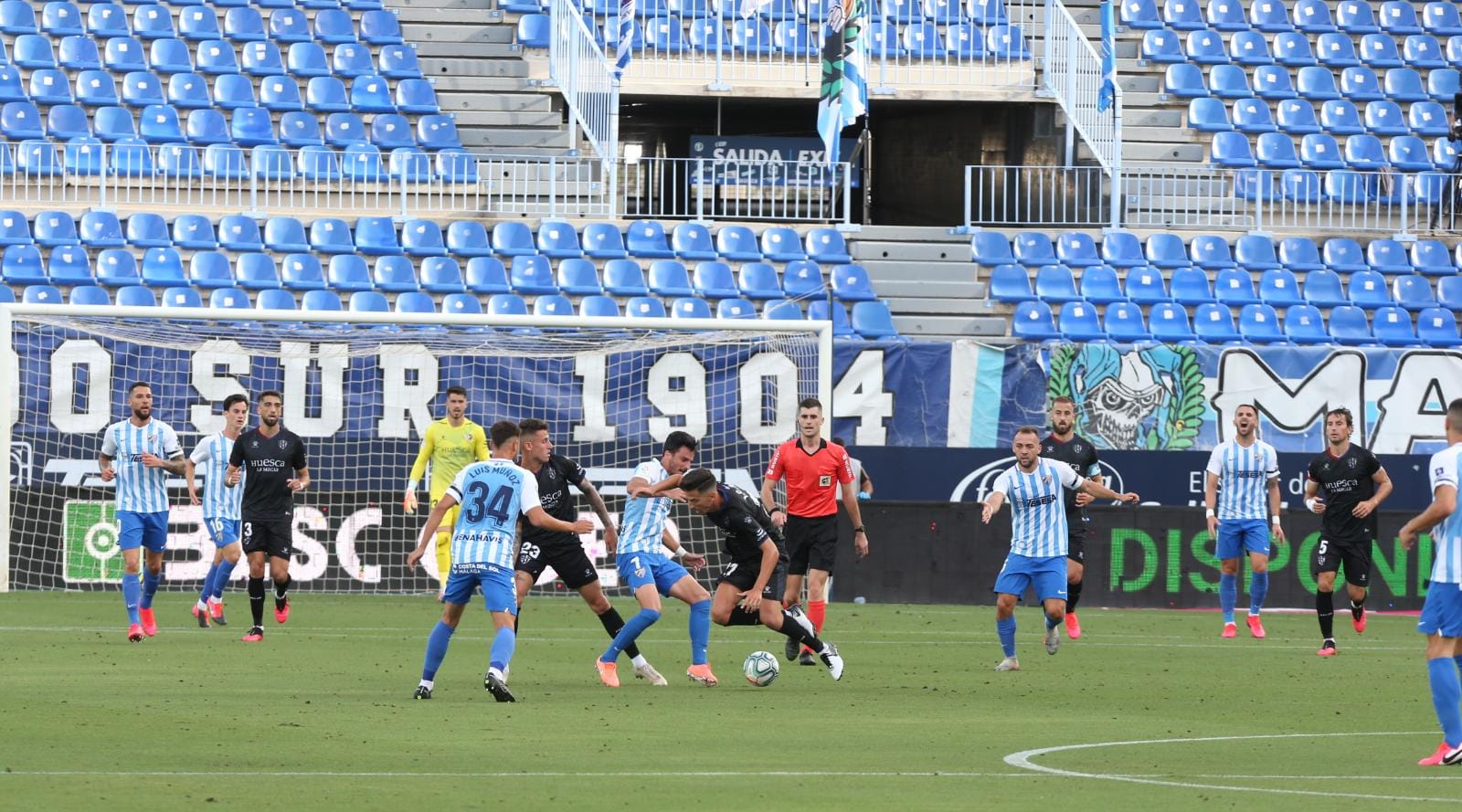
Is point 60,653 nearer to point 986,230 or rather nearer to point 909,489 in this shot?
point 909,489

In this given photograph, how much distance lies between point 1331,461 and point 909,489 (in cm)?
559

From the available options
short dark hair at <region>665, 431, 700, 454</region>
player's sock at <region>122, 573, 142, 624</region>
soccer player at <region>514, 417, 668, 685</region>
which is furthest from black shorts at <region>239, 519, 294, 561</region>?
short dark hair at <region>665, 431, 700, 454</region>

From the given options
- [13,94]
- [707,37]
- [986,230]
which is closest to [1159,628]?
[986,230]

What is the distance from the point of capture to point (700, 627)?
48.3 ft

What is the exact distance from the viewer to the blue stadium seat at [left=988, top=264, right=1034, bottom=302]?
2819cm

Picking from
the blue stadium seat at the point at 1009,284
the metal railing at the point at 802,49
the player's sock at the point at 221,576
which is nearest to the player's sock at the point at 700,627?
the player's sock at the point at 221,576

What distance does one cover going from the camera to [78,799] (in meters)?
8.91

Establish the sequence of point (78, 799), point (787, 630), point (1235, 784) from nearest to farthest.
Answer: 1. point (78, 799)
2. point (1235, 784)
3. point (787, 630)

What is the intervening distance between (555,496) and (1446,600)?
6695 mm

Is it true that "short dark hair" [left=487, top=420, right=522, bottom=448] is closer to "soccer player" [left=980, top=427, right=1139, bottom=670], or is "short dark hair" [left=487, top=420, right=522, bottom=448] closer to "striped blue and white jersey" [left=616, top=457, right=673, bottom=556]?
"striped blue and white jersey" [left=616, top=457, right=673, bottom=556]

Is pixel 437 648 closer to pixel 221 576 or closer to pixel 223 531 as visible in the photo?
pixel 221 576

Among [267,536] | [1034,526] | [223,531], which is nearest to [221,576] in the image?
[223,531]

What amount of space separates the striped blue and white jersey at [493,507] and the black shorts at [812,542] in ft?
16.0

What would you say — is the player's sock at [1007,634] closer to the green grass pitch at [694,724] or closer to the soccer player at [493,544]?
the green grass pitch at [694,724]
